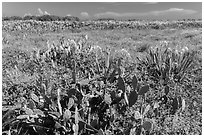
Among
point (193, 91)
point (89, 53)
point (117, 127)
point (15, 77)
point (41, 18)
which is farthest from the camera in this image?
point (41, 18)

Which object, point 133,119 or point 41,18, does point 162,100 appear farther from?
point 41,18

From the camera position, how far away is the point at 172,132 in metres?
3.12

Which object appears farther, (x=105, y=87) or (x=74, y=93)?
(x=105, y=87)

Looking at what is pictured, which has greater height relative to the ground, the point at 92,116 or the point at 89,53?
the point at 89,53

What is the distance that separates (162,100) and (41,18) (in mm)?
20291

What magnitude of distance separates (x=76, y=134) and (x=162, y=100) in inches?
53.0

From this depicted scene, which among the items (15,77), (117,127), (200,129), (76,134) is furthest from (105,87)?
(15,77)

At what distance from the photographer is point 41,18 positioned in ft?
74.2

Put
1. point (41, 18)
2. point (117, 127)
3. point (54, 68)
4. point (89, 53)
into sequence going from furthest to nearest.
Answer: point (41, 18) < point (89, 53) < point (54, 68) < point (117, 127)

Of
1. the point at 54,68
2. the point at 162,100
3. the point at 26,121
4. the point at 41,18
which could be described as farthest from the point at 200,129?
the point at 41,18

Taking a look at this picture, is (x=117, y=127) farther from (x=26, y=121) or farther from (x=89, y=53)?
(x=89, y=53)

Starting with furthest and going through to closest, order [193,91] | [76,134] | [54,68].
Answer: [54,68]
[193,91]
[76,134]

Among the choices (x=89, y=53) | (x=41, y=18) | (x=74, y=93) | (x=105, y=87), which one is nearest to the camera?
(x=74, y=93)

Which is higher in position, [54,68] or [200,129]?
[54,68]
